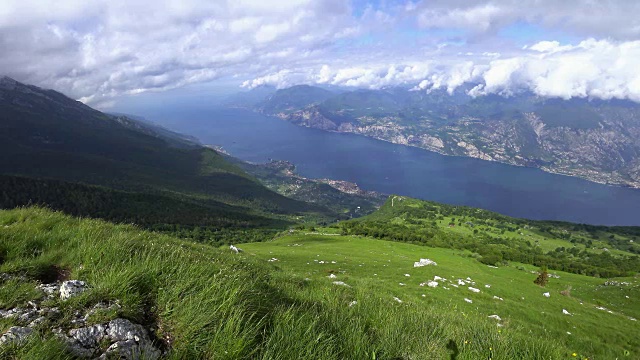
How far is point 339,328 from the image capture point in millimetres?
4055

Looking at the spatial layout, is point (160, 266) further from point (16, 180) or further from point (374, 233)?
point (16, 180)

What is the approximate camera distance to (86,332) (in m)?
3.01

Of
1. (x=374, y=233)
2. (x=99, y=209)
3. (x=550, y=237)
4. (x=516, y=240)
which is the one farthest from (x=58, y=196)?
(x=550, y=237)

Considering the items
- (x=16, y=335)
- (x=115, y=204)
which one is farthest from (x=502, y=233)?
(x=115, y=204)

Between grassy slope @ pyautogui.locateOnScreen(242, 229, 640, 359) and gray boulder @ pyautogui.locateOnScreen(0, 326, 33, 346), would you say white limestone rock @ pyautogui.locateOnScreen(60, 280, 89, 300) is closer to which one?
gray boulder @ pyautogui.locateOnScreen(0, 326, 33, 346)

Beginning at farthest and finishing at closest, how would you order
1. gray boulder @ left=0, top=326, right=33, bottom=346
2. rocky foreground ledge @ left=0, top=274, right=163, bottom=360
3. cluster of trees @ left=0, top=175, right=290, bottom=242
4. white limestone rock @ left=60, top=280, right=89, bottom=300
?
cluster of trees @ left=0, top=175, right=290, bottom=242
white limestone rock @ left=60, top=280, right=89, bottom=300
rocky foreground ledge @ left=0, top=274, right=163, bottom=360
gray boulder @ left=0, top=326, right=33, bottom=346

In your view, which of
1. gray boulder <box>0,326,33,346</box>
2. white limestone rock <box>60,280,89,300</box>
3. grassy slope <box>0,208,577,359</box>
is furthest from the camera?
white limestone rock <box>60,280,89,300</box>

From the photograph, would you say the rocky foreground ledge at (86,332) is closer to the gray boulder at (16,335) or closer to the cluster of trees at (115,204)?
the gray boulder at (16,335)

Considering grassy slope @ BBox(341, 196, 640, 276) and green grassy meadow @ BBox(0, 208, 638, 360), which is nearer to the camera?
green grassy meadow @ BBox(0, 208, 638, 360)

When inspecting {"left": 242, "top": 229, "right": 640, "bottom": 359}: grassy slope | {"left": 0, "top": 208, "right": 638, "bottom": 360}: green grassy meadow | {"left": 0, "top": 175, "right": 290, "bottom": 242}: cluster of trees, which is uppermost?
{"left": 0, "top": 208, "right": 638, "bottom": 360}: green grassy meadow

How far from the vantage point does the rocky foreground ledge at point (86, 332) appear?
2.77 metres

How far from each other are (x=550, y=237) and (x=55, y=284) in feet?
575

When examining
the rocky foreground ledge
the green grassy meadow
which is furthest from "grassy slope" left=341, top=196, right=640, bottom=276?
the rocky foreground ledge

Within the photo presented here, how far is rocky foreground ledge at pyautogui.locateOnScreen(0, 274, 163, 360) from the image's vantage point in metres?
2.77
